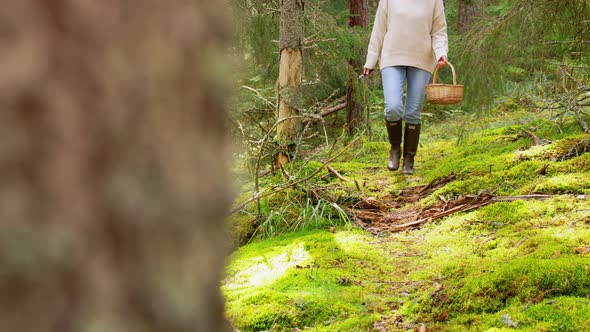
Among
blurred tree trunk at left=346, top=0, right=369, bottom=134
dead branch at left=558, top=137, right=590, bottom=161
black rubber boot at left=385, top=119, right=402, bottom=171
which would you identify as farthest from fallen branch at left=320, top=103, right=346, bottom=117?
dead branch at left=558, top=137, right=590, bottom=161

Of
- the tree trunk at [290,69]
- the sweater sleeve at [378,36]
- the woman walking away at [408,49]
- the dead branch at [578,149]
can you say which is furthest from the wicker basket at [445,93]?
the tree trunk at [290,69]

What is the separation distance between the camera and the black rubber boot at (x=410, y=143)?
6.32m

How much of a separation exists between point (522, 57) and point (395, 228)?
391cm

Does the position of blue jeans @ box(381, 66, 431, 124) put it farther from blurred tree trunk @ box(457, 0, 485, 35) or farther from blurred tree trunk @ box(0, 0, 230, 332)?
blurred tree trunk @ box(457, 0, 485, 35)

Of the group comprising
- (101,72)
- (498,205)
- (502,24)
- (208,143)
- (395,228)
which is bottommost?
(395,228)

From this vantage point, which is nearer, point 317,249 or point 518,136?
point 317,249

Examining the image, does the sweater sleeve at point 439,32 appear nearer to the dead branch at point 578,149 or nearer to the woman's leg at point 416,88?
the woman's leg at point 416,88

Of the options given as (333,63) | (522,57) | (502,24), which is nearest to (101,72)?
(502,24)

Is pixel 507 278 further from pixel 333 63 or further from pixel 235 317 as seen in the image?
pixel 333 63

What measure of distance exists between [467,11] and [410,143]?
8.01 m

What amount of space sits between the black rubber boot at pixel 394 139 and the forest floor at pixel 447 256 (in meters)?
0.65

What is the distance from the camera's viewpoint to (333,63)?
822cm

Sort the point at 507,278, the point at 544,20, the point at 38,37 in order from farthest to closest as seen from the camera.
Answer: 1. the point at 544,20
2. the point at 507,278
3. the point at 38,37

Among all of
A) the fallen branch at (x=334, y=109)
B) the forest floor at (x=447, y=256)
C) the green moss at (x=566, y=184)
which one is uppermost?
the fallen branch at (x=334, y=109)
